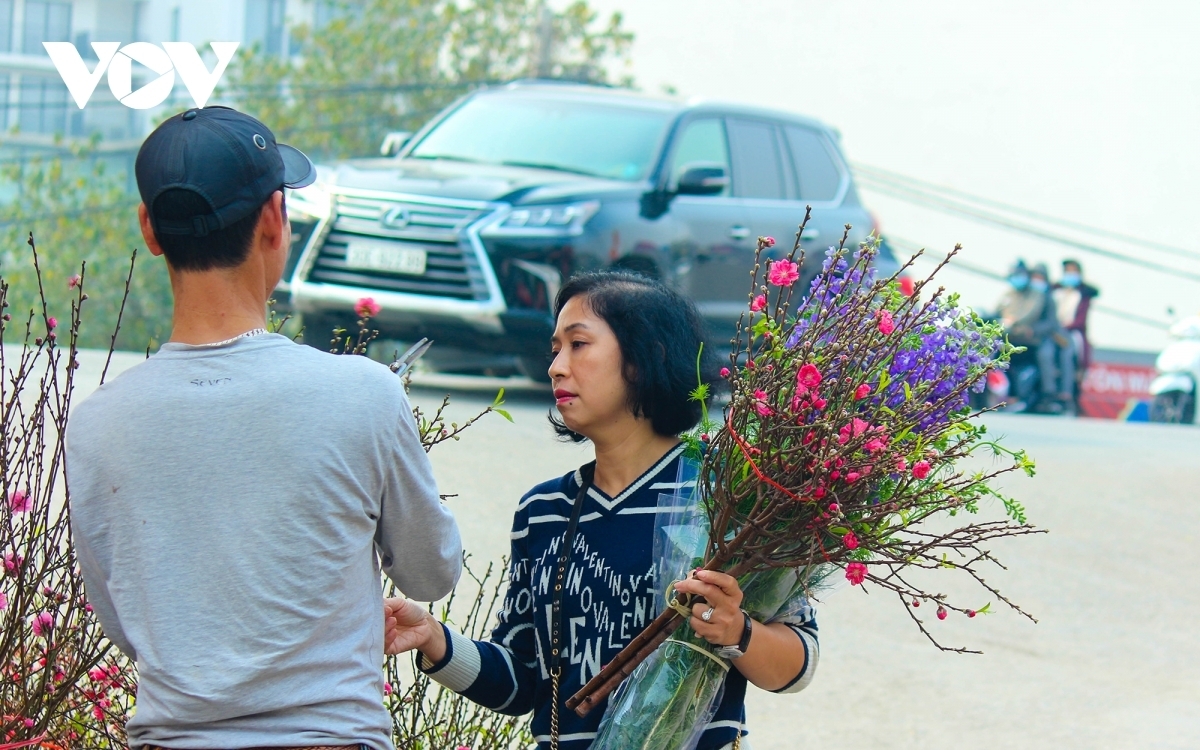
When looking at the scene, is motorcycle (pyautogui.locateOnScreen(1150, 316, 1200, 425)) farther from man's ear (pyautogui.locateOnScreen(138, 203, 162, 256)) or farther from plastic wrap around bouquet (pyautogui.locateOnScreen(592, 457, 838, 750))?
man's ear (pyautogui.locateOnScreen(138, 203, 162, 256))

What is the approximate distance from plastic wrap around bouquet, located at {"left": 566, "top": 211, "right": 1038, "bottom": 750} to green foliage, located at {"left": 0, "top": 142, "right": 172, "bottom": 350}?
15.2 metres

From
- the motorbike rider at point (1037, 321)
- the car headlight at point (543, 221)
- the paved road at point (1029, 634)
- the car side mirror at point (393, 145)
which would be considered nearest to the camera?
the paved road at point (1029, 634)

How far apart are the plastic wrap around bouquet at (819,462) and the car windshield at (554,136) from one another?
6.77 metres

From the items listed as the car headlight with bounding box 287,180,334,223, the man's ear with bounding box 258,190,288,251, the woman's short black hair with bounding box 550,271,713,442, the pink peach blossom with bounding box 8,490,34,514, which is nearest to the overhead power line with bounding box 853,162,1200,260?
the car headlight with bounding box 287,180,334,223

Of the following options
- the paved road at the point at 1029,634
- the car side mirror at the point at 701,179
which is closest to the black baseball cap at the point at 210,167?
the paved road at the point at 1029,634

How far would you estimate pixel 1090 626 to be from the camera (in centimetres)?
618

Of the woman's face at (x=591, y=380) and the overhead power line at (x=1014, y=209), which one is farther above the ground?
the woman's face at (x=591, y=380)

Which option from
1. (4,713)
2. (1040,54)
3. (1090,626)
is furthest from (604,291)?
(1040,54)

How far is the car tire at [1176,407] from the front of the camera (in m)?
17.1

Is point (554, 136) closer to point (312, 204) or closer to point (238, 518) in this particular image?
point (312, 204)

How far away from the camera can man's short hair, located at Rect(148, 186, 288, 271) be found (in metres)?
1.78

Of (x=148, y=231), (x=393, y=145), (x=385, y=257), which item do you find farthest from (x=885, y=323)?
(x=393, y=145)

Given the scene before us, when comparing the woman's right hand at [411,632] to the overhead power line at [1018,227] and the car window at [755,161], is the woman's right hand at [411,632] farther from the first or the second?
the overhead power line at [1018,227]


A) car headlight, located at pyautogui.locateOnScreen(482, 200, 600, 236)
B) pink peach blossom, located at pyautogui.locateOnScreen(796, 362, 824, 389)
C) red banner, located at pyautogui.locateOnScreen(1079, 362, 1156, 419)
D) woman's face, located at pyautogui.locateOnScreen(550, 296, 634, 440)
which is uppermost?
pink peach blossom, located at pyautogui.locateOnScreen(796, 362, 824, 389)
